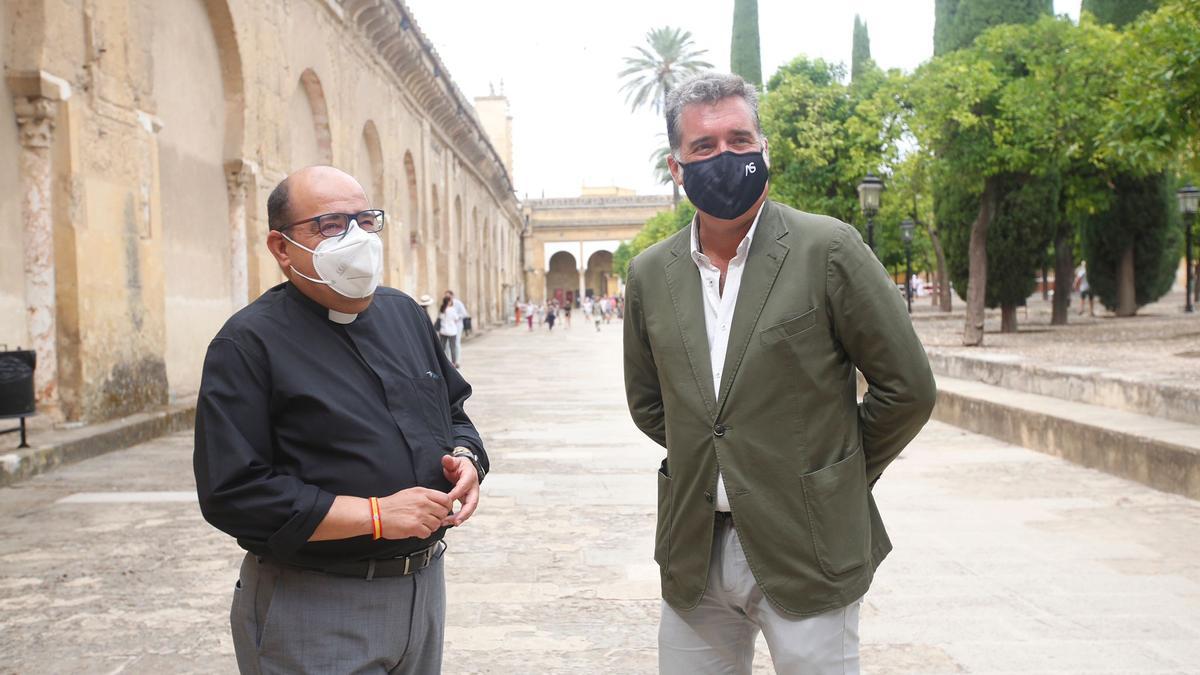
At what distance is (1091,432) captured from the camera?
326 inches

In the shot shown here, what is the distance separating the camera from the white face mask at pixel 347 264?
2.25 m

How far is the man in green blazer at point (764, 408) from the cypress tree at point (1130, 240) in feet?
89.0

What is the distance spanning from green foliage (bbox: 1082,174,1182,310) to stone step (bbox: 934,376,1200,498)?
18454 millimetres

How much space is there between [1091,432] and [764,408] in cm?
696

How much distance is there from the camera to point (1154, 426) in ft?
26.7

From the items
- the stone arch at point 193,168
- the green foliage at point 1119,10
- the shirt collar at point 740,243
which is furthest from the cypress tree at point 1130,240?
the shirt collar at point 740,243

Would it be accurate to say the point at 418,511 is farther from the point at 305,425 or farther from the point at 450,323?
the point at 450,323

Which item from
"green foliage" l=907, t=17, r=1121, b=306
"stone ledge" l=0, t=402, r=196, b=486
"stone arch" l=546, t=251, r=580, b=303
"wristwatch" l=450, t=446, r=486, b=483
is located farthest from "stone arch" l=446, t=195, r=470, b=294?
"stone arch" l=546, t=251, r=580, b=303

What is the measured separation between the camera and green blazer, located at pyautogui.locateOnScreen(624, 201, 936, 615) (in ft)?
7.23

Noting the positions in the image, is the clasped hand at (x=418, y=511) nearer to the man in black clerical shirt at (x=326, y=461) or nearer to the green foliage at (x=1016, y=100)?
the man in black clerical shirt at (x=326, y=461)

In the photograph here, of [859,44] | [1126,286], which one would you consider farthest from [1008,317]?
[859,44]

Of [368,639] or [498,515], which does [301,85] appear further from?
[368,639]

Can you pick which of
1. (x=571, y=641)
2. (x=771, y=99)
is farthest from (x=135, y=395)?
(x=771, y=99)

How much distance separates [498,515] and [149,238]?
6041 millimetres
